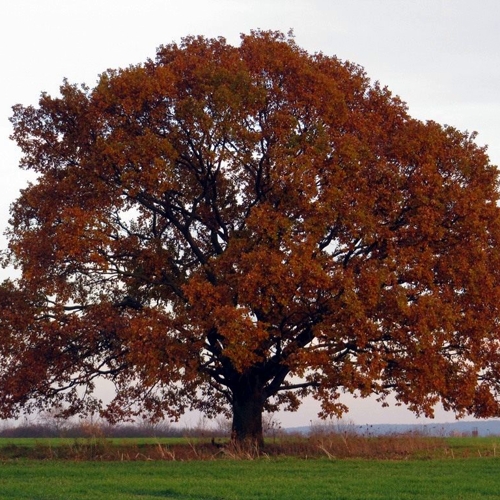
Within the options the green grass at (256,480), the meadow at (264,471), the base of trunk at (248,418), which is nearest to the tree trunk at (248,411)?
the base of trunk at (248,418)

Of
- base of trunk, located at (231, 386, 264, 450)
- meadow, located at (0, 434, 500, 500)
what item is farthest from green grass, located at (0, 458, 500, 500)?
base of trunk, located at (231, 386, 264, 450)

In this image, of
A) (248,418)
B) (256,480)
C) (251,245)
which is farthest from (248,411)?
(256,480)

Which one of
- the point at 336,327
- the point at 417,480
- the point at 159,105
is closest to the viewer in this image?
the point at 417,480

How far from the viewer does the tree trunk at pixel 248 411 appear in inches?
1153

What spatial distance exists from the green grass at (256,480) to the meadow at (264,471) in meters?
0.02

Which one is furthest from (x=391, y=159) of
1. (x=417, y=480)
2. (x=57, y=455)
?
(x=57, y=455)

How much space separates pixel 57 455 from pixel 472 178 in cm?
1594

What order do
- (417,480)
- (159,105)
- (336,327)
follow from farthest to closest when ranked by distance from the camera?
(159,105), (336,327), (417,480)

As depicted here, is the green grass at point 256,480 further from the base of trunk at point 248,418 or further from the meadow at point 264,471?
the base of trunk at point 248,418

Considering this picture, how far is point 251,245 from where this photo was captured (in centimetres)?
2658

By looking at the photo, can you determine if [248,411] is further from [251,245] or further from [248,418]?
[251,245]

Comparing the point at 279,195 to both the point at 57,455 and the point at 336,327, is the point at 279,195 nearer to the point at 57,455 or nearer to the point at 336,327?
the point at 336,327

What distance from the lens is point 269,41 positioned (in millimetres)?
29469

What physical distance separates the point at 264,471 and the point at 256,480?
2.30 meters
